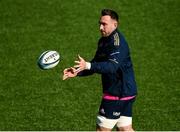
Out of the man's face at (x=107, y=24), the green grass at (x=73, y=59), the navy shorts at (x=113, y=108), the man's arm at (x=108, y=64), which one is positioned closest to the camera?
the man's arm at (x=108, y=64)

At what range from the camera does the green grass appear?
12.0m

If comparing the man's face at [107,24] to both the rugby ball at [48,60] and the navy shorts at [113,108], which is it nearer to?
the navy shorts at [113,108]

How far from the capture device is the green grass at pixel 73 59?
39.5 feet

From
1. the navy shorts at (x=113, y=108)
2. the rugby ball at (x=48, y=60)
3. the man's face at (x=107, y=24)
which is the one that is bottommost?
the navy shorts at (x=113, y=108)

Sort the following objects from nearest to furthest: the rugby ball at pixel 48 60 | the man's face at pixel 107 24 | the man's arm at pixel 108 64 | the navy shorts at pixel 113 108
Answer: the man's arm at pixel 108 64 → the man's face at pixel 107 24 → the navy shorts at pixel 113 108 → the rugby ball at pixel 48 60

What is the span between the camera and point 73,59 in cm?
1532

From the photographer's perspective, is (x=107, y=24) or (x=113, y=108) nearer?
(x=107, y=24)

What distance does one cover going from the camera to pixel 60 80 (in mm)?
13992

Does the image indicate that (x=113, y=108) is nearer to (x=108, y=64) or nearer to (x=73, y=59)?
(x=108, y=64)

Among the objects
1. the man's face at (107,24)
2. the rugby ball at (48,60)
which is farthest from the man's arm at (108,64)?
the rugby ball at (48,60)

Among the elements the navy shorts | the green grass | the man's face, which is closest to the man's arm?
the man's face

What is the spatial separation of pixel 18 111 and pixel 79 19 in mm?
6533

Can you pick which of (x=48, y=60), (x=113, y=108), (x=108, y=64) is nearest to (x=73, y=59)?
(x=48, y=60)

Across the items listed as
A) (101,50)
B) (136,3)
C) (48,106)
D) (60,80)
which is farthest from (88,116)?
(136,3)
